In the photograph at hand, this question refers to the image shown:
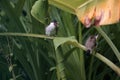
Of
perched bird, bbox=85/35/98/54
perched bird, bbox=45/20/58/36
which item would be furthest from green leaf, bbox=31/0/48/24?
perched bird, bbox=85/35/98/54

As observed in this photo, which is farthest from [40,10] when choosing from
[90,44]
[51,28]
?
[90,44]

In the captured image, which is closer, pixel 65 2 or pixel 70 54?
pixel 65 2

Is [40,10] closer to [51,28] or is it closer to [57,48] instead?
[51,28]

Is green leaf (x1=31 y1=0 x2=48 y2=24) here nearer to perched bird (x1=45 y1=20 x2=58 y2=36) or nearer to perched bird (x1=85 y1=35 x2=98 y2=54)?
perched bird (x1=45 y1=20 x2=58 y2=36)

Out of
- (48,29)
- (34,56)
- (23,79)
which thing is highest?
(48,29)

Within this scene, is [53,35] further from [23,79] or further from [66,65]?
[23,79]

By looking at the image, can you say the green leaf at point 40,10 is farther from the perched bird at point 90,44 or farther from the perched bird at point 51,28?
the perched bird at point 90,44

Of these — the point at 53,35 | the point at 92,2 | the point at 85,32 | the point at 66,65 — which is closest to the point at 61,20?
the point at 85,32

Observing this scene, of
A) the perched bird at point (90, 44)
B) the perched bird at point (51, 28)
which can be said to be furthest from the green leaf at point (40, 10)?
the perched bird at point (90, 44)
